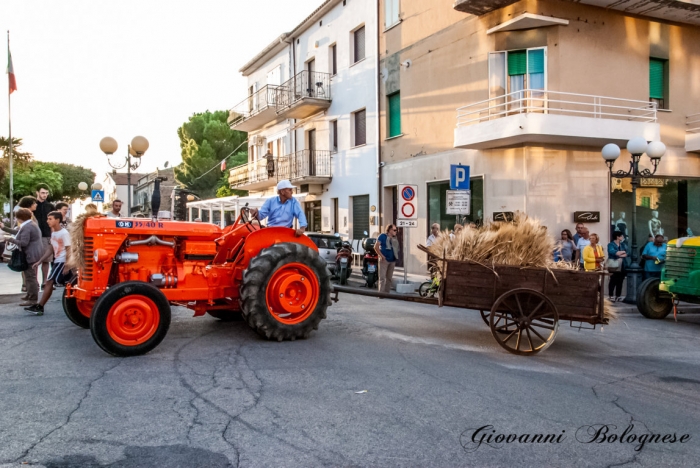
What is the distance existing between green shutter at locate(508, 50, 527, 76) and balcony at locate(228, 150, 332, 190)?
413 inches

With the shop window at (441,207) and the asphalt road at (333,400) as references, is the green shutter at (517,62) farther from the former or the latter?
the asphalt road at (333,400)

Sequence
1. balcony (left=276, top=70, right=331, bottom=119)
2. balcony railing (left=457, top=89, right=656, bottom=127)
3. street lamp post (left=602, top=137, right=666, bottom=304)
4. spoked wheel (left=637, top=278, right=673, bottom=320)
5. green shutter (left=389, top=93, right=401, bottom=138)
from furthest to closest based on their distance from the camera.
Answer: balcony (left=276, top=70, right=331, bottom=119) → green shutter (left=389, top=93, right=401, bottom=138) → balcony railing (left=457, top=89, right=656, bottom=127) → street lamp post (left=602, top=137, right=666, bottom=304) → spoked wheel (left=637, top=278, right=673, bottom=320)

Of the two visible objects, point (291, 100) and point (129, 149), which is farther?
point (291, 100)

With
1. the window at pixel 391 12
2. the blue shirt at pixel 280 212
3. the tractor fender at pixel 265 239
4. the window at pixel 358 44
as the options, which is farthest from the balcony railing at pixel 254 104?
the tractor fender at pixel 265 239

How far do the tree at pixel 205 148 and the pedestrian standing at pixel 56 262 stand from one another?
1484 inches

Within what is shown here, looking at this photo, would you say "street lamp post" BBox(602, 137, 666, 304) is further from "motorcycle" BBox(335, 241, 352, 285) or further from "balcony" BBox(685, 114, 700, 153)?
"motorcycle" BBox(335, 241, 352, 285)

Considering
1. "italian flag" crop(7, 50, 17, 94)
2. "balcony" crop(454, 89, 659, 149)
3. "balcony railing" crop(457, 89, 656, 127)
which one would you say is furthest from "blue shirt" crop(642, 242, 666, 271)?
"italian flag" crop(7, 50, 17, 94)

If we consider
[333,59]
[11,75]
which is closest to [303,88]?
[333,59]

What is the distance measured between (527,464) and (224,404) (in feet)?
7.76

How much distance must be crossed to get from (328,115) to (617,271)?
15.1 meters

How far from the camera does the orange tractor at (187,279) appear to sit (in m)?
6.29

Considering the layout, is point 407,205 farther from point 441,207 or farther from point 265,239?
point 265,239

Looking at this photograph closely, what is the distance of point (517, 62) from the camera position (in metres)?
16.0

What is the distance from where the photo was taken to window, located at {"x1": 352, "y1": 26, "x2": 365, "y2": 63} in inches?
908
